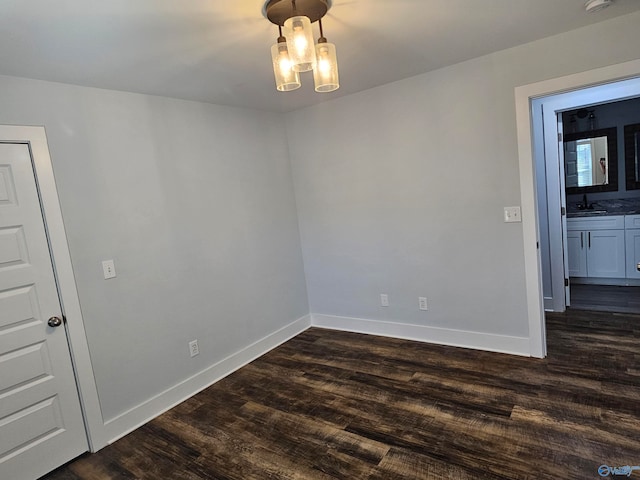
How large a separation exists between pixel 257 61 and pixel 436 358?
2.66 m

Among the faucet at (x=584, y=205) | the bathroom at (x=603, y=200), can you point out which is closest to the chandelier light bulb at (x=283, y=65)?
the bathroom at (x=603, y=200)

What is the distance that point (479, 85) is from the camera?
293 centimetres

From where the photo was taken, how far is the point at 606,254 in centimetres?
461

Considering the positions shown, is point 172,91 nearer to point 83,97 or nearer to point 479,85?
point 83,97

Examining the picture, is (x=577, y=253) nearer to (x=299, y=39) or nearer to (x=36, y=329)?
(x=299, y=39)

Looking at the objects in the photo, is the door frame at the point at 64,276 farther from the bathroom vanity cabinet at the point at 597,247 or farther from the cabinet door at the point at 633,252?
the cabinet door at the point at 633,252

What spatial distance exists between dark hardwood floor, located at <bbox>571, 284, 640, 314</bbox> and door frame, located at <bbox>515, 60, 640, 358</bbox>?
1.46m

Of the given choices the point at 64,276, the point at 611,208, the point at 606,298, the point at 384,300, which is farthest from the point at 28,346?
the point at 611,208

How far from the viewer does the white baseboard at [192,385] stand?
261cm

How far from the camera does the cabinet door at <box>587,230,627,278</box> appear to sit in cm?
452

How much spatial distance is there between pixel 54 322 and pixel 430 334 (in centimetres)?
294

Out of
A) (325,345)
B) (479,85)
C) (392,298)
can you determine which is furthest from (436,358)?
(479,85)

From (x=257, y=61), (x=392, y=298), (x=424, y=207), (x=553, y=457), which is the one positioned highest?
(x=257, y=61)

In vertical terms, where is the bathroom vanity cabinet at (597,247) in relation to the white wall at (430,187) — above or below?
below
